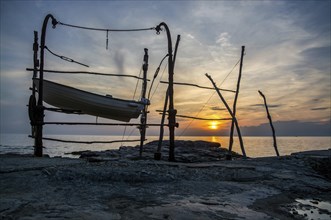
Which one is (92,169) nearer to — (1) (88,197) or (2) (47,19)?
(1) (88,197)

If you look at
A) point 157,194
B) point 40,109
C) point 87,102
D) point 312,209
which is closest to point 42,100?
point 40,109

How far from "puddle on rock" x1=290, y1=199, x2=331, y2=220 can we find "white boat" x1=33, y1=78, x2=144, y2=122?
282 inches

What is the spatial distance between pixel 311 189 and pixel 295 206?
1790mm

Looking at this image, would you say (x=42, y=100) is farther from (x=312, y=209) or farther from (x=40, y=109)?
(x=312, y=209)

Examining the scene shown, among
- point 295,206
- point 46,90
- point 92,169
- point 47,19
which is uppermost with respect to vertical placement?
point 47,19

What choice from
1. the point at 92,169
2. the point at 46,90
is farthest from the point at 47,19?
the point at 92,169

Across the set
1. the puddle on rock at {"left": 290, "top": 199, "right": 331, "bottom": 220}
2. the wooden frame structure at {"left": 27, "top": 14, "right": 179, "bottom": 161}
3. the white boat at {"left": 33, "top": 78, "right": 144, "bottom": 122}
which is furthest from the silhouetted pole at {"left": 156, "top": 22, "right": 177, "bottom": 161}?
the puddle on rock at {"left": 290, "top": 199, "right": 331, "bottom": 220}

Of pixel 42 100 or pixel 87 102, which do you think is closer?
pixel 42 100

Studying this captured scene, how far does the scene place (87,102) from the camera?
34.6 feet

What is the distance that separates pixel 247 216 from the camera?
12.5ft

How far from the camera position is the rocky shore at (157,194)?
12.0 feet

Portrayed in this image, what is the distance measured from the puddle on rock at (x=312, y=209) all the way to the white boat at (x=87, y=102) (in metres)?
7.16

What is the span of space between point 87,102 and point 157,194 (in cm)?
676

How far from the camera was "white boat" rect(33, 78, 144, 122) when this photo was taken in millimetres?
10133
